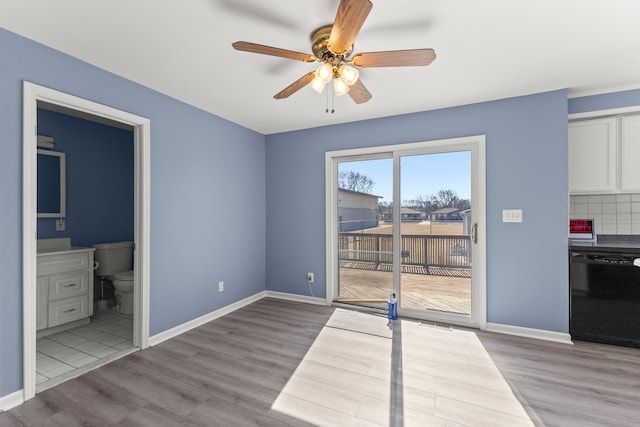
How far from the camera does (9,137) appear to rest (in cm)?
197

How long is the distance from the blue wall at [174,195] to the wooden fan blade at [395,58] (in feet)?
5.83

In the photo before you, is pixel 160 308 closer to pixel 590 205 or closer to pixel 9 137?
pixel 9 137

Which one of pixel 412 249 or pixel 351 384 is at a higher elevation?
pixel 412 249

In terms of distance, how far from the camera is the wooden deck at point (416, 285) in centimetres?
340

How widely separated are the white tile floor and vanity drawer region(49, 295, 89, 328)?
137 mm

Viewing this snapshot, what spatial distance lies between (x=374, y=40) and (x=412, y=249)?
2.37 m

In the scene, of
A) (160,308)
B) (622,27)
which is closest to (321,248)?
(160,308)

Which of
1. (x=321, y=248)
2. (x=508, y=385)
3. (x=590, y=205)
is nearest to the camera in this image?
(x=508, y=385)

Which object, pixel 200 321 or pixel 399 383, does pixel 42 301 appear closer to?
pixel 200 321

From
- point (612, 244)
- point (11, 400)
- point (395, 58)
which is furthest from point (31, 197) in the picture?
point (612, 244)

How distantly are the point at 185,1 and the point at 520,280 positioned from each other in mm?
3694

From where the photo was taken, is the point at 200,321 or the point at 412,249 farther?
the point at 412,249

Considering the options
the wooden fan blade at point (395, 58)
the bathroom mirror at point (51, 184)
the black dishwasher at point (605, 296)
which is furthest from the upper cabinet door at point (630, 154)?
the bathroom mirror at point (51, 184)

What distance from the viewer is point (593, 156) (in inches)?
120
